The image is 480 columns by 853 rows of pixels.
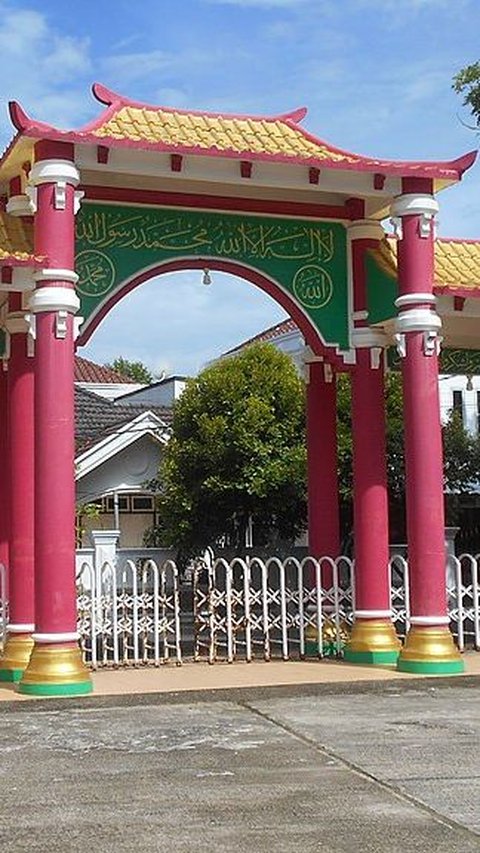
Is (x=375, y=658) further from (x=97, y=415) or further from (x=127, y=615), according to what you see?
(x=97, y=415)

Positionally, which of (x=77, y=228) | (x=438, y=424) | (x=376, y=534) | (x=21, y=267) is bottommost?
(x=376, y=534)

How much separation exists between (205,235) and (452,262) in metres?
2.48

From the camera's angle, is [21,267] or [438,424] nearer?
[21,267]

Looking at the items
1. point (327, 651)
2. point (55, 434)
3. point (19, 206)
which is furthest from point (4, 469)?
point (327, 651)

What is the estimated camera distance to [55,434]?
934cm

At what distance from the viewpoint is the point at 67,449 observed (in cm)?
938

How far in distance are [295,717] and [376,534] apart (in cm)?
345

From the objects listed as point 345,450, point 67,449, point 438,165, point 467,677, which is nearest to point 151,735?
point 67,449

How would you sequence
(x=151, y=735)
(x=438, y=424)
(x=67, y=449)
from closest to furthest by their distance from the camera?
1. (x=151, y=735)
2. (x=67, y=449)
3. (x=438, y=424)

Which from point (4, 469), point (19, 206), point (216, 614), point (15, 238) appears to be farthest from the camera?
point (216, 614)

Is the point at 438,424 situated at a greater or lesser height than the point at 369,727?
greater

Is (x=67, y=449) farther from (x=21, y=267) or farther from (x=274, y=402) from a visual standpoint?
(x=274, y=402)

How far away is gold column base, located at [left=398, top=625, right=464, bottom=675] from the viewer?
1011 cm

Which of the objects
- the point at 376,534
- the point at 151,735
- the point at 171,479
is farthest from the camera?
the point at 171,479
